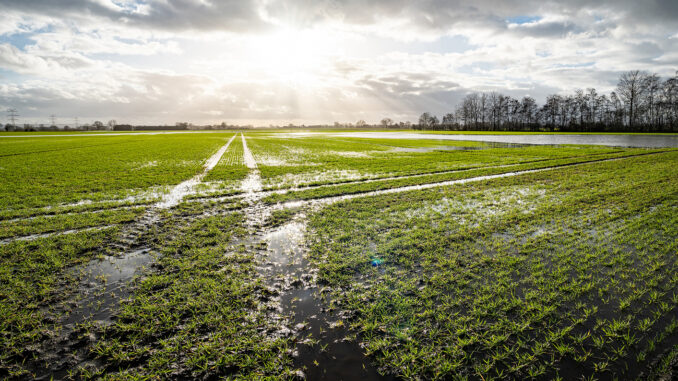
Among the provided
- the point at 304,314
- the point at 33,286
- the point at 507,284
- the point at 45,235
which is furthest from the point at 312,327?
the point at 45,235

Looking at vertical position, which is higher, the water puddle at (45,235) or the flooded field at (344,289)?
the water puddle at (45,235)

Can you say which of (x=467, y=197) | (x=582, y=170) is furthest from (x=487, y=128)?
(x=467, y=197)

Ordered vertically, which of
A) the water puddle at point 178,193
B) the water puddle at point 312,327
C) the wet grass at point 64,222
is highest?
the water puddle at point 178,193

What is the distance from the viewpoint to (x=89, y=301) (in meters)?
5.68

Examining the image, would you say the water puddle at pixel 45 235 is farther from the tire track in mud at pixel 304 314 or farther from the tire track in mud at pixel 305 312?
the tire track in mud at pixel 304 314

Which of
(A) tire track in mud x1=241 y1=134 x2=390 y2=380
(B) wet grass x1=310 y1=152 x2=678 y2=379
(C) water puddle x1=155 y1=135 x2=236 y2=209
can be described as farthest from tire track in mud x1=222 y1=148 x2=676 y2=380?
(C) water puddle x1=155 y1=135 x2=236 y2=209

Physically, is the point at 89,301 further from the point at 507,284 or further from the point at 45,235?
the point at 507,284

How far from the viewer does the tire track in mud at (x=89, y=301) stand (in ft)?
14.0

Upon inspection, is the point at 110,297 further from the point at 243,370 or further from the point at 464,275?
the point at 464,275

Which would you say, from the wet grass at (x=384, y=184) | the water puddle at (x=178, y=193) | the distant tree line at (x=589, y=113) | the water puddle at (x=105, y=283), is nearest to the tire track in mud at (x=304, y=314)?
the water puddle at (x=105, y=283)

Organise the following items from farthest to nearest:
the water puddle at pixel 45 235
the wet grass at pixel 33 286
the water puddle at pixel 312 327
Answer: the water puddle at pixel 45 235 < the wet grass at pixel 33 286 < the water puddle at pixel 312 327

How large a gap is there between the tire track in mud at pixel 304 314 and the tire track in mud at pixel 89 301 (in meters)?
2.75

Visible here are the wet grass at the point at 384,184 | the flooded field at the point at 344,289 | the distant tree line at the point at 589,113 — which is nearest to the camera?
the flooded field at the point at 344,289

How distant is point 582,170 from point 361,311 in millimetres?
21760
